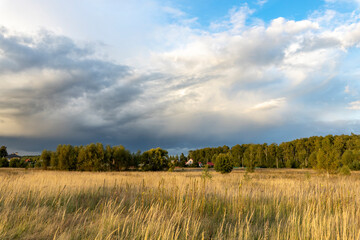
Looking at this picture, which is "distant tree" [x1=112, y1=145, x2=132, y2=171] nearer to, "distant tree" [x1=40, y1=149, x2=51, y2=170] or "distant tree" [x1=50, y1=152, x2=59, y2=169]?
"distant tree" [x1=50, y1=152, x2=59, y2=169]

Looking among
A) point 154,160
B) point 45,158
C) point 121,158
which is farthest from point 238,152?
point 45,158

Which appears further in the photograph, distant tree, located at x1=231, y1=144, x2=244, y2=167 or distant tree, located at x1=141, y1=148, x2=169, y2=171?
distant tree, located at x1=231, y1=144, x2=244, y2=167

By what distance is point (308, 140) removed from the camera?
253ft

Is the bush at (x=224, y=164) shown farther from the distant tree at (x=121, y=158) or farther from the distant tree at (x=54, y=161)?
the distant tree at (x=54, y=161)

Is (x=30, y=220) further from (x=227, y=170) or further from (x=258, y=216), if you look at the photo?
(x=227, y=170)

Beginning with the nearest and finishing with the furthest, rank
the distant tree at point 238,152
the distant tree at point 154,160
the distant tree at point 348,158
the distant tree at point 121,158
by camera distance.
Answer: the distant tree at point 121,158, the distant tree at point 154,160, the distant tree at point 348,158, the distant tree at point 238,152

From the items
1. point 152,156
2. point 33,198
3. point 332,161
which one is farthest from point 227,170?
point 33,198

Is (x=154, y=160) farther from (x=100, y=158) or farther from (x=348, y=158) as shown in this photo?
(x=348, y=158)

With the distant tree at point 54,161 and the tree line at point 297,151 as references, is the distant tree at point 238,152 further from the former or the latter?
the distant tree at point 54,161

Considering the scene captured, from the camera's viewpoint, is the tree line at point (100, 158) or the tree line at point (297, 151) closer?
the tree line at point (100, 158)

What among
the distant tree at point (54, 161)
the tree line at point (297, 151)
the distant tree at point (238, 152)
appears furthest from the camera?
the distant tree at point (238, 152)

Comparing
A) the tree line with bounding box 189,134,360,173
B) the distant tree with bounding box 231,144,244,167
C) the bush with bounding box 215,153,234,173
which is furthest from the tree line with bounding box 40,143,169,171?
the distant tree with bounding box 231,144,244,167

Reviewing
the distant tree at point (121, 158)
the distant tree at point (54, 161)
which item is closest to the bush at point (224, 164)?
the distant tree at point (121, 158)

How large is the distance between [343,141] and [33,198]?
3231 inches
